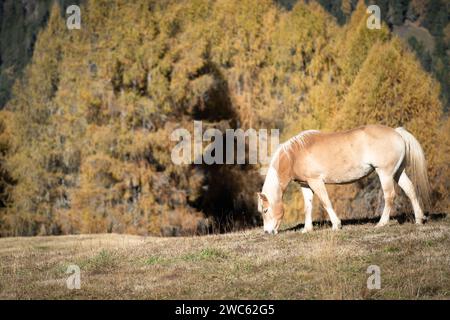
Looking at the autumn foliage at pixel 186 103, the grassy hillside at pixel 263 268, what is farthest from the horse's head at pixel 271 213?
the autumn foliage at pixel 186 103

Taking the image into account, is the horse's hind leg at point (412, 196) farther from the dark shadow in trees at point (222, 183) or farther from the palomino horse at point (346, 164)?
the dark shadow in trees at point (222, 183)

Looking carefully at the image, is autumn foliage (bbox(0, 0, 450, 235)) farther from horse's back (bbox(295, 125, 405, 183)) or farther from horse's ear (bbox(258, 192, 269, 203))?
horse's ear (bbox(258, 192, 269, 203))

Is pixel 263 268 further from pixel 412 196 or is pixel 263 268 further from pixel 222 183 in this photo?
pixel 222 183

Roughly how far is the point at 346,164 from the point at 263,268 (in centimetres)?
409

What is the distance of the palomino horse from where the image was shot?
39.6 ft

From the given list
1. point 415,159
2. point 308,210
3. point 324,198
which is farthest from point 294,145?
point 415,159

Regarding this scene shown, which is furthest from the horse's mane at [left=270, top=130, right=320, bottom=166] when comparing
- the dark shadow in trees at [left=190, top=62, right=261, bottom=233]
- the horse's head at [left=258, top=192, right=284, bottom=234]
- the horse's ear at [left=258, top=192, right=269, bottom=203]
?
the dark shadow in trees at [left=190, top=62, right=261, bottom=233]

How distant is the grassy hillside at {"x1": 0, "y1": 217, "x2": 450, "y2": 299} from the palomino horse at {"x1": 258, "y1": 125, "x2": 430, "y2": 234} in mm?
673

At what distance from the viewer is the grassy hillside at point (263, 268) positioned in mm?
7805

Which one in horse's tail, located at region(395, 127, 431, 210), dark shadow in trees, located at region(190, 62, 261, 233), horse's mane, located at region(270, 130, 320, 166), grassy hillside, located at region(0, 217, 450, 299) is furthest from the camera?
dark shadow in trees, located at region(190, 62, 261, 233)

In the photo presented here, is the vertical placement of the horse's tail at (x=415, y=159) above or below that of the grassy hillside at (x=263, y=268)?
above

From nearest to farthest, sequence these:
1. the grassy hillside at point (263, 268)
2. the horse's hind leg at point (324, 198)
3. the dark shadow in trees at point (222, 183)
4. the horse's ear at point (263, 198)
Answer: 1. the grassy hillside at point (263, 268)
2. the horse's hind leg at point (324, 198)
3. the horse's ear at point (263, 198)
4. the dark shadow in trees at point (222, 183)

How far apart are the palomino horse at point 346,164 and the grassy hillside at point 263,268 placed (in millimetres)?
673
